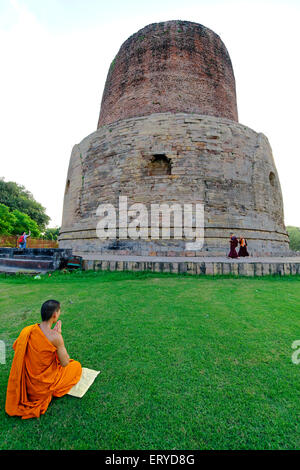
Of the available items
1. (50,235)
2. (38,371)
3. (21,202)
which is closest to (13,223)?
(21,202)

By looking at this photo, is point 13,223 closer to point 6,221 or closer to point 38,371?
point 6,221

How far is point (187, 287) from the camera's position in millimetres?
4445

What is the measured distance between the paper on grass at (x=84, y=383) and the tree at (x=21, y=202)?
31374 millimetres

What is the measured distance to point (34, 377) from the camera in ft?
4.64

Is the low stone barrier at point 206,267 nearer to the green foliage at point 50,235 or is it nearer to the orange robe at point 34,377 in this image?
the orange robe at point 34,377

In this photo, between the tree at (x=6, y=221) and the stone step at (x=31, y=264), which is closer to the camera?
the stone step at (x=31, y=264)

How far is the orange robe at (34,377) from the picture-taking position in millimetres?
1341

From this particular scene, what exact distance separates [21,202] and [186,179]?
2792 centimetres

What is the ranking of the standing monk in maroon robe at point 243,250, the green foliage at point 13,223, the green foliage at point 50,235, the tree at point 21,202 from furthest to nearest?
the green foliage at point 50,235, the tree at point 21,202, the green foliage at point 13,223, the standing monk in maroon robe at point 243,250

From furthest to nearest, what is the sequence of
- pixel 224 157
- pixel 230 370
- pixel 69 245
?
pixel 69 245
pixel 224 157
pixel 230 370

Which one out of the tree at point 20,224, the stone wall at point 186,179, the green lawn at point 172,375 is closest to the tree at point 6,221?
the tree at point 20,224
